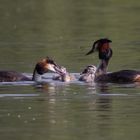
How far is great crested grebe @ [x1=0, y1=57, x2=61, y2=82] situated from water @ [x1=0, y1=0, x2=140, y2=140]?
0.21 metres

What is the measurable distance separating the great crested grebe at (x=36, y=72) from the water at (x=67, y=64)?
0.70 ft

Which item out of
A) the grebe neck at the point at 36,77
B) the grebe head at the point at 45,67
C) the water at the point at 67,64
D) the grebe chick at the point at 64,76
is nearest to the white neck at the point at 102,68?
the water at the point at 67,64

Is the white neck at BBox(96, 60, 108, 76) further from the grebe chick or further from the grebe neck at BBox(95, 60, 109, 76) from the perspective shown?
the grebe chick

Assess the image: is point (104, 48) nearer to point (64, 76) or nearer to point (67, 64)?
point (67, 64)

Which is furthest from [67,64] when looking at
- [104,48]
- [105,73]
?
[105,73]

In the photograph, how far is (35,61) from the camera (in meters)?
23.4

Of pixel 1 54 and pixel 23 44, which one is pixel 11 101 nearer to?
pixel 1 54

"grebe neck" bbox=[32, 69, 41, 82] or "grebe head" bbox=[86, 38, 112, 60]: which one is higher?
"grebe head" bbox=[86, 38, 112, 60]

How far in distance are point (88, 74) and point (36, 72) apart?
1.06 metres

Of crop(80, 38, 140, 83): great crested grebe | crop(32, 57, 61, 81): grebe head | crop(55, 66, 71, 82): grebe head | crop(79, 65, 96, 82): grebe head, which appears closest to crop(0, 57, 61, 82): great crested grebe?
crop(32, 57, 61, 81): grebe head

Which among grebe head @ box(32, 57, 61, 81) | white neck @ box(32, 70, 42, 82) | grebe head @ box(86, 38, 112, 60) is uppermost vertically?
grebe head @ box(86, 38, 112, 60)

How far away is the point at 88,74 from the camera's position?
68.8 feet

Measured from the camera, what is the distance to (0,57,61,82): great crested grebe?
67.9 feet

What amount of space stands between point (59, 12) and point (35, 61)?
605 inches
